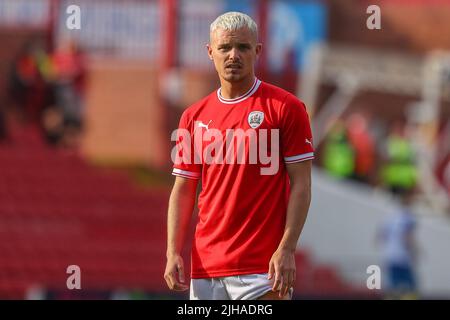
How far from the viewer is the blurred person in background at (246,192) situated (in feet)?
15.6

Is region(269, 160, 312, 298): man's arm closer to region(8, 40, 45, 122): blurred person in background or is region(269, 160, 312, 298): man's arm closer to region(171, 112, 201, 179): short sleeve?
region(171, 112, 201, 179): short sleeve

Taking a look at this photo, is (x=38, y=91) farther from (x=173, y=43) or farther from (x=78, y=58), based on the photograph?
(x=173, y=43)

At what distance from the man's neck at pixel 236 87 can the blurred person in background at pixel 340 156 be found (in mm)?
13362

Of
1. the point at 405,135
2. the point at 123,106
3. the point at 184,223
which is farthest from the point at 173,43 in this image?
the point at 184,223

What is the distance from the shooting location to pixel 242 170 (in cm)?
477

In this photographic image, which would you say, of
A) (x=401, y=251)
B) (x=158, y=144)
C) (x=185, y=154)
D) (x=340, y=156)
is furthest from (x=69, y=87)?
(x=185, y=154)

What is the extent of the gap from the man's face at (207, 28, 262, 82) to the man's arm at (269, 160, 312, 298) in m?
0.42

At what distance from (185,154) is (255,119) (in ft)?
1.20

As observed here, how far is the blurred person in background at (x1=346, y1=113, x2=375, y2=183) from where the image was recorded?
18.7 meters

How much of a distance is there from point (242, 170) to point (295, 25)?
16792mm

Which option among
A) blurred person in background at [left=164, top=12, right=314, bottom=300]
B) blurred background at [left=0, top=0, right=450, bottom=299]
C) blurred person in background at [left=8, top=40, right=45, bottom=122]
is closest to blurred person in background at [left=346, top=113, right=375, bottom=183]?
blurred background at [left=0, top=0, right=450, bottom=299]

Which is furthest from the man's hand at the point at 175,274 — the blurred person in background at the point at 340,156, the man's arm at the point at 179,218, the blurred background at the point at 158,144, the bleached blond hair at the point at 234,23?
the blurred person in background at the point at 340,156

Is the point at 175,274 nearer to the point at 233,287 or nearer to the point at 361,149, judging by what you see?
the point at 233,287

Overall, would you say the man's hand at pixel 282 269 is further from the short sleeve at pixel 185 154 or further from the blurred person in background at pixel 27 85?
Answer: the blurred person in background at pixel 27 85
